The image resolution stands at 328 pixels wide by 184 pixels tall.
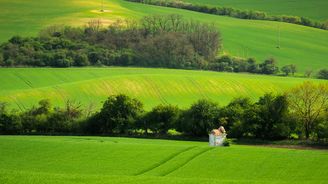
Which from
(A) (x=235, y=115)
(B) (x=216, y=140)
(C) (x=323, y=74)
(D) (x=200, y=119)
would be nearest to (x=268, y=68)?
(C) (x=323, y=74)

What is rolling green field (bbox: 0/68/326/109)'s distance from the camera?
358 ft

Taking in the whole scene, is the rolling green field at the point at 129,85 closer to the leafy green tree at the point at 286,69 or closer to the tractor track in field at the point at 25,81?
the tractor track in field at the point at 25,81

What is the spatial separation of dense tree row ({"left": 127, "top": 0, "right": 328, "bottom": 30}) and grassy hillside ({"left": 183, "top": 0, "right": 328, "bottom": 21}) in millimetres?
3555

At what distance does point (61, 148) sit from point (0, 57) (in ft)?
208

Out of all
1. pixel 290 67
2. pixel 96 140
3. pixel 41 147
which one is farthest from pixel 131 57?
pixel 41 147

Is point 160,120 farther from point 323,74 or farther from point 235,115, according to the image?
point 323,74

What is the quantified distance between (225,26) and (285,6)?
26586 mm

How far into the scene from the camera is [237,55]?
151000 mm

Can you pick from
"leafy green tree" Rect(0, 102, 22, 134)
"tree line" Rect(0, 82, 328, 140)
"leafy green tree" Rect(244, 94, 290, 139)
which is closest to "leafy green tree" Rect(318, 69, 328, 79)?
"tree line" Rect(0, 82, 328, 140)

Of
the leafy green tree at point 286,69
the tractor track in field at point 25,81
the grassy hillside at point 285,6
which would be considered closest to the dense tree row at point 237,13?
the grassy hillside at point 285,6

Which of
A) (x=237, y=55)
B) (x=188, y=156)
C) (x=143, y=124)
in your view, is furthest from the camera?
(x=237, y=55)

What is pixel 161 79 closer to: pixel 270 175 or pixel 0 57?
pixel 0 57

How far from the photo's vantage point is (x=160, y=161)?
6606 centimetres

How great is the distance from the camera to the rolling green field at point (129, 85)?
358 feet
